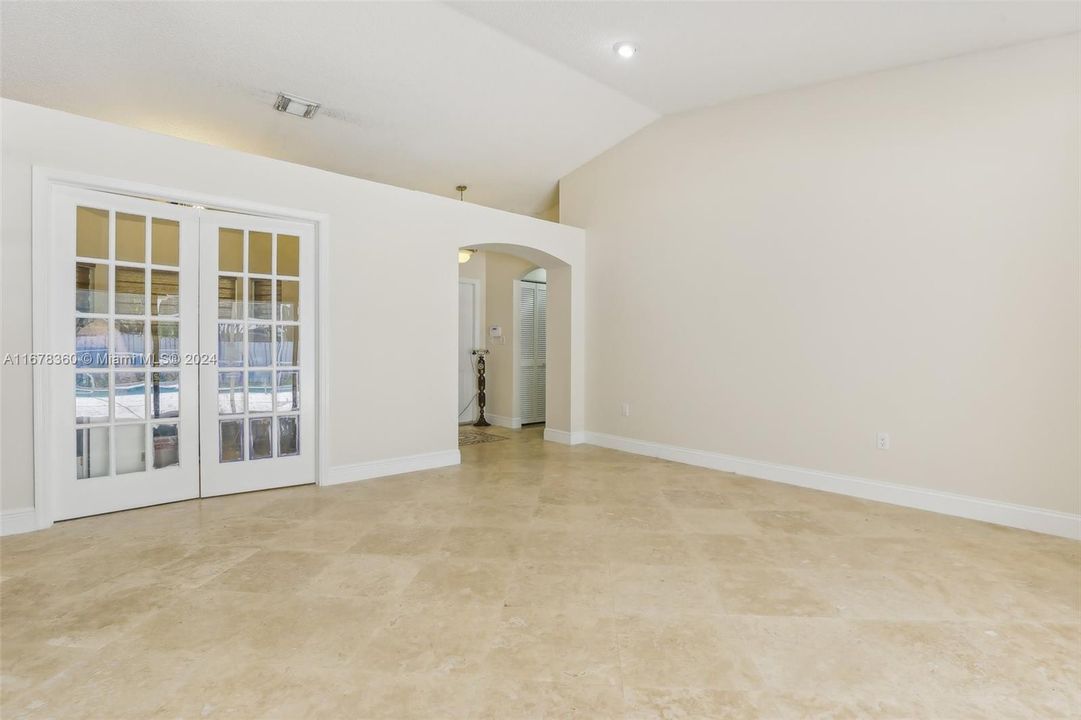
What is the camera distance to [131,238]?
136 inches

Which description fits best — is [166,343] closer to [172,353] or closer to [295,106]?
[172,353]

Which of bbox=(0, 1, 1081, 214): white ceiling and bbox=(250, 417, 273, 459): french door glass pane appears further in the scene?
bbox=(250, 417, 273, 459): french door glass pane

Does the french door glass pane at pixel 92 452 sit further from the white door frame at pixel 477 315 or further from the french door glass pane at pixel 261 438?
the white door frame at pixel 477 315

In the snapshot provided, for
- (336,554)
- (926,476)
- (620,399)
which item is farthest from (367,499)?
(926,476)

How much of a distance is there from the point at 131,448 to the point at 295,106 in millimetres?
2846

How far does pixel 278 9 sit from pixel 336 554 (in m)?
3.41

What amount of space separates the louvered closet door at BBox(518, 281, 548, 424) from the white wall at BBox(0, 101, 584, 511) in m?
1.77

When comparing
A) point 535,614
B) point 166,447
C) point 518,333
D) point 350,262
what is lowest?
point 535,614

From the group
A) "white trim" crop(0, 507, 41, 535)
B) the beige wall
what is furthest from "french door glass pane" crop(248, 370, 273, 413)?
the beige wall

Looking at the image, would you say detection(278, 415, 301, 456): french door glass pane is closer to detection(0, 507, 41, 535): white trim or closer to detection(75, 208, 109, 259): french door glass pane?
detection(0, 507, 41, 535): white trim

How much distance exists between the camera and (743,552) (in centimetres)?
290

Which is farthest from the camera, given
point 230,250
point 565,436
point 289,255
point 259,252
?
point 565,436

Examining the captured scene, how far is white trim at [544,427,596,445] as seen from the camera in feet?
19.7

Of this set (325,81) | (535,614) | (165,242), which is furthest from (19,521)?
(325,81)
